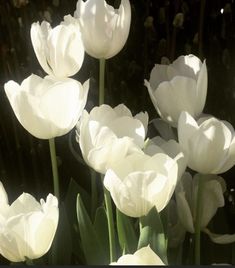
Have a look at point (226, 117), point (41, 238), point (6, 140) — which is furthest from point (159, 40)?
point (41, 238)

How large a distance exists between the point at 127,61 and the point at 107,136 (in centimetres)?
31

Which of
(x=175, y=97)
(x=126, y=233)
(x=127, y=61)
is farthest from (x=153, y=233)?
(x=127, y=61)

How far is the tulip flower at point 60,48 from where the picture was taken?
0.63 meters

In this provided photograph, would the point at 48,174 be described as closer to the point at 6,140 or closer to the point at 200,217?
the point at 6,140

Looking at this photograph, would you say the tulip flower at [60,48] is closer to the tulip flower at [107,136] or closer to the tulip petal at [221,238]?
the tulip flower at [107,136]

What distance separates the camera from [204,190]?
68 cm

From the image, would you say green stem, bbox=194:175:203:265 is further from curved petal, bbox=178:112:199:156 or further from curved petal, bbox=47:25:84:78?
curved petal, bbox=47:25:84:78

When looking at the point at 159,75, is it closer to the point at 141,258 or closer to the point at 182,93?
the point at 182,93

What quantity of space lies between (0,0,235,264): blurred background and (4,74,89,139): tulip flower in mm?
254

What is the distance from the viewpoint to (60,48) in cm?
64

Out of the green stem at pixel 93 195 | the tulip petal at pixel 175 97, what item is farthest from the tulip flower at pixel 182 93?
the green stem at pixel 93 195

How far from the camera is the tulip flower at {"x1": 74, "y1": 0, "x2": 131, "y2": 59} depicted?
647 millimetres

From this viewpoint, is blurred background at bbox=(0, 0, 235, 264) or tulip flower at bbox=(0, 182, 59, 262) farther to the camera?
blurred background at bbox=(0, 0, 235, 264)

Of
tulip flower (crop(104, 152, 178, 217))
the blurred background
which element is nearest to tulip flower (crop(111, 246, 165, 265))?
tulip flower (crop(104, 152, 178, 217))
